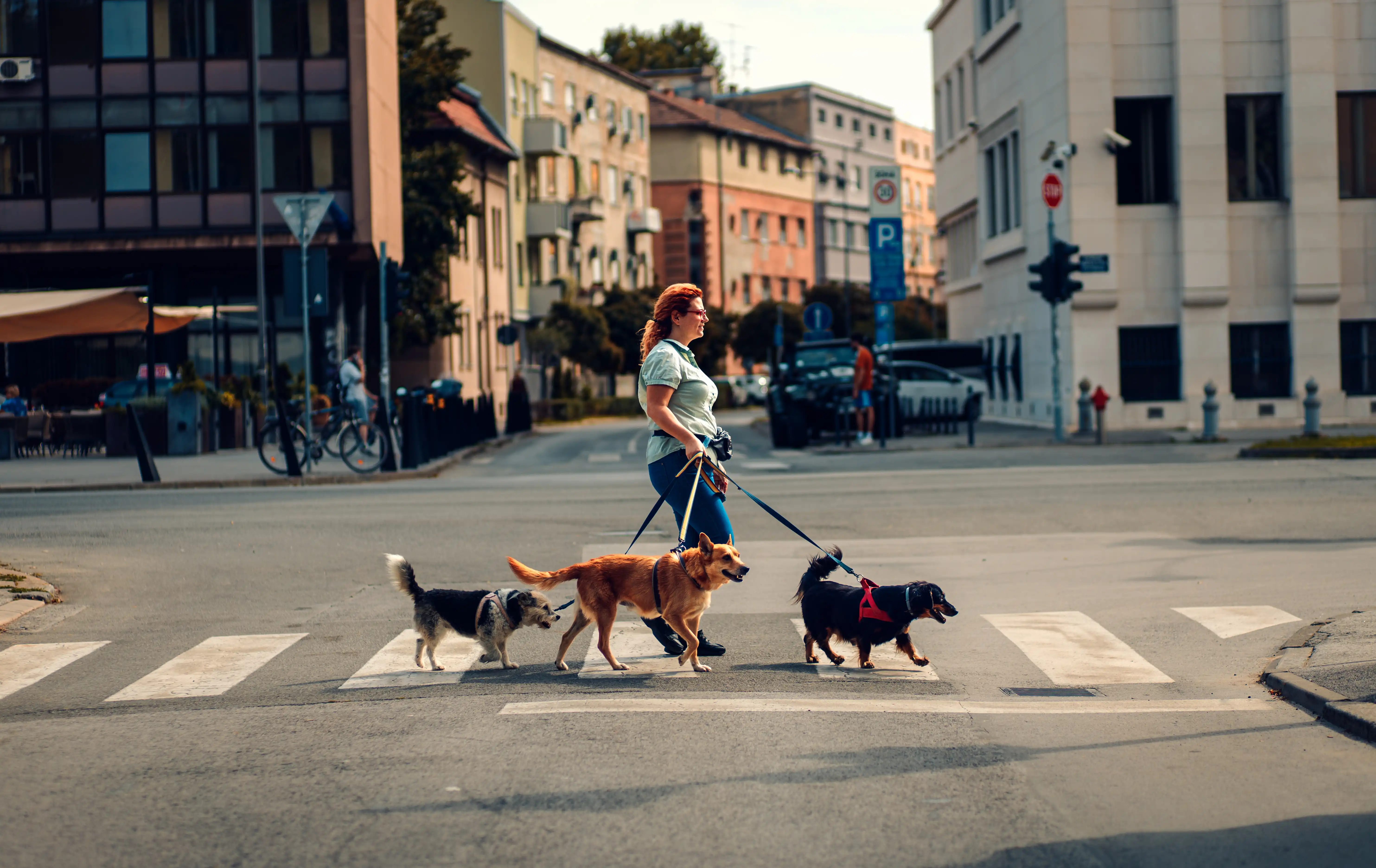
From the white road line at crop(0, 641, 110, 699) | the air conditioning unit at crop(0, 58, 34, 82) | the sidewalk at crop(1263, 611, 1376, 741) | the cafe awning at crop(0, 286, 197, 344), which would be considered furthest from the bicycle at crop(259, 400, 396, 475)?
the air conditioning unit at crop(0, 58, 34, 82)

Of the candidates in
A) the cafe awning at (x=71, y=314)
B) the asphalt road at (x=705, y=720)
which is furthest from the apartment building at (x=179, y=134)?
the asphalt road at (x=705, y=720)

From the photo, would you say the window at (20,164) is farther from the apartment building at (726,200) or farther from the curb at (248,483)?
the apartment building at (726,200)

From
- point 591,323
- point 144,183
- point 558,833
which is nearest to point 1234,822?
point 558,833

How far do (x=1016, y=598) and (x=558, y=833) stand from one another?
20.7 ft

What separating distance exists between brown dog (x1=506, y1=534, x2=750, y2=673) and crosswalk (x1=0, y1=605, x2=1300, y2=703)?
9.5 inches

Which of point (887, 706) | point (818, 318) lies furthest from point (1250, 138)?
point (887, 706)

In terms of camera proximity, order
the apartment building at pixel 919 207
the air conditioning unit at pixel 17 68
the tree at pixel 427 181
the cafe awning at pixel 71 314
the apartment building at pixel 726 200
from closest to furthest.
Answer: the cafe awning at pixel 71 314, the air conditioning unit at pixel 17 68, the tree at pixel 427 181, the apartment building at pixel 726 200, the apartment building at pixel 919 207

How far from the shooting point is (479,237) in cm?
6056

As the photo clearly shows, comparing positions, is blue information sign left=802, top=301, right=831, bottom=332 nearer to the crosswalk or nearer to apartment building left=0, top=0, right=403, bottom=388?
apartment building left=0, top=0, right=403, bottom=388

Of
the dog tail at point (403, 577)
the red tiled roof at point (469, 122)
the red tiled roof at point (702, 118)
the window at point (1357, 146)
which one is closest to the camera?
the dog tail at point (403, 577)

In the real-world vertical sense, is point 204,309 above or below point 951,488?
above

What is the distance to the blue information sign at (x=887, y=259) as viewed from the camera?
32.7 meters

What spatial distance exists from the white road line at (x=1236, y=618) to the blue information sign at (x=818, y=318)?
31.6 m

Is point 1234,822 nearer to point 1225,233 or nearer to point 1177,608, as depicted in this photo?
point 1177,608
